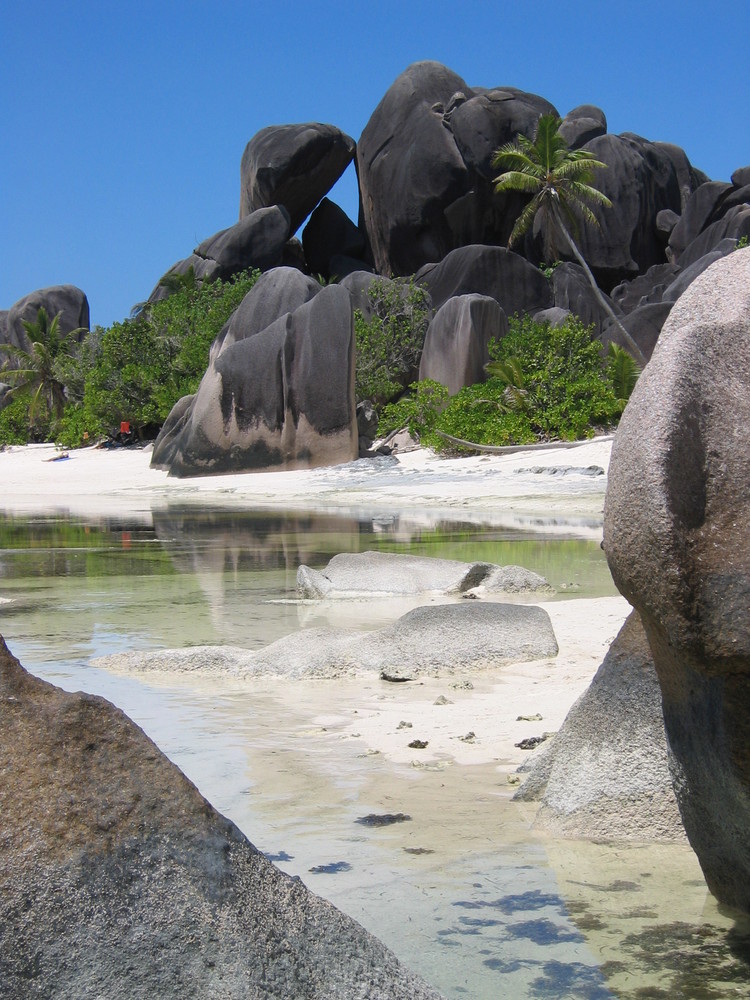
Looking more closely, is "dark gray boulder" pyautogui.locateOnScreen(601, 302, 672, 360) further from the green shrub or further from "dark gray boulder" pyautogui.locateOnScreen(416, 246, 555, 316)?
the green shrub

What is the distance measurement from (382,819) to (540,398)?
21918mm

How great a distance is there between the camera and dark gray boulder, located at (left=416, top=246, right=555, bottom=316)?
1446 inches

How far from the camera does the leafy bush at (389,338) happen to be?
31266 millimetres

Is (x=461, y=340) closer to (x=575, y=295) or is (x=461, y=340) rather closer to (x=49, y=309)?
(x=575, y=295)

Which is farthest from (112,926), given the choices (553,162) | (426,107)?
(426,107)

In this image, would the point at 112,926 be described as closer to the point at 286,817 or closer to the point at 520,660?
the point at 286,817

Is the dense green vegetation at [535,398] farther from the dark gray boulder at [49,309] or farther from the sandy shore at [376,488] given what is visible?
the dark gray boulder at [49,309]

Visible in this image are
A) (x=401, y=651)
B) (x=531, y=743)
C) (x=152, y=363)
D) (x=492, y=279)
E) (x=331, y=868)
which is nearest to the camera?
(x=331, y=868)

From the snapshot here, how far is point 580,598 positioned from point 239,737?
4.08 metres

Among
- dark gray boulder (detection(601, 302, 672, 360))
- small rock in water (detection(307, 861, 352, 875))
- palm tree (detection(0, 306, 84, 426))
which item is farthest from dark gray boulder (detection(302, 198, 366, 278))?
small rock in water (detection(307, 861, 352, 875))

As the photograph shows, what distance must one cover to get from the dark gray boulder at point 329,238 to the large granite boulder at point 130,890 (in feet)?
147

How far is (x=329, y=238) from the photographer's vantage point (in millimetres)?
46344

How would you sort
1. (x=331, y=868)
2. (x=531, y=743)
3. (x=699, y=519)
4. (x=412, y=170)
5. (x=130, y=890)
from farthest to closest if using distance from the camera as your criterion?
(x=412, y=170) → (x=531, y=743) → (x=331, y=868) → (x=699, y=519) → (x=130, y=890)

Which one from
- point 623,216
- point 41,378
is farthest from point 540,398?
point 41,378
